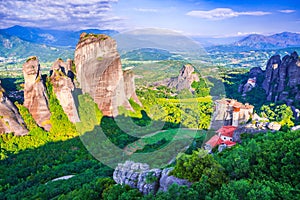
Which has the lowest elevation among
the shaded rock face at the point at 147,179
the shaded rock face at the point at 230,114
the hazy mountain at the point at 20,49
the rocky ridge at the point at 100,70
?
the shaded rock face at the point at 230,114

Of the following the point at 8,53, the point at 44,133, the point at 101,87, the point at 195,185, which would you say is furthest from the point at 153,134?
the point at 8,53

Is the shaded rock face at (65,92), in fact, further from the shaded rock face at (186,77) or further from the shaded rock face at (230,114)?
the shaded rock face at (186,77)

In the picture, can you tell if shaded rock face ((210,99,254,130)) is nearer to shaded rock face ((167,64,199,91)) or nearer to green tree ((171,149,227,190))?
shaded rock face ((167,64,199,91))

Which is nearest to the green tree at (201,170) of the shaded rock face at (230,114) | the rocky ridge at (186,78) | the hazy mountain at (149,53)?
the hazy mountain at (149,53)

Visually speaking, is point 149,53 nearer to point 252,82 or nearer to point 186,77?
point 186,77

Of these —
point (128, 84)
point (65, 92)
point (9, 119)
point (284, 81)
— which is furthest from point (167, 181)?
point (284, 81)

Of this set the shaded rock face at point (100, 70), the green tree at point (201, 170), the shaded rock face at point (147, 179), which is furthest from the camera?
the shaded rock face at point (100, 70)
